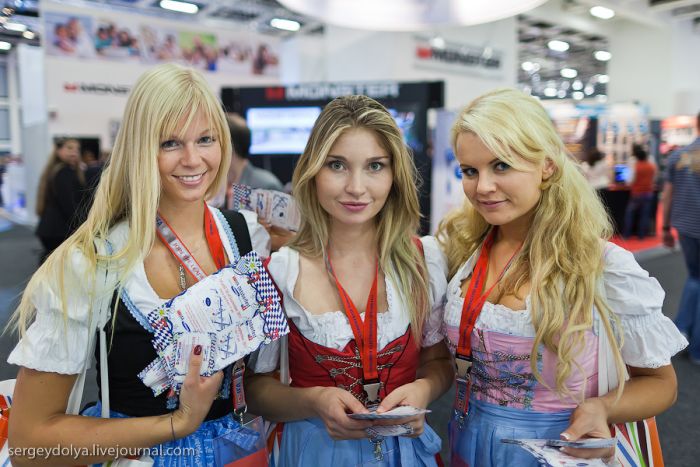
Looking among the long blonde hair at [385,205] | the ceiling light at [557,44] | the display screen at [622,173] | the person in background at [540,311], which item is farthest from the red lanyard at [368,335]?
the ceiling light at [557,44]

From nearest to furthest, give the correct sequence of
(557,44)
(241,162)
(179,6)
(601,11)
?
(241,162) < (601,11) < (179,6) < (557,44)

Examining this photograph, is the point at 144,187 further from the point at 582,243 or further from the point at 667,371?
the point at 667,371

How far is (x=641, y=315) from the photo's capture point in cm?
135

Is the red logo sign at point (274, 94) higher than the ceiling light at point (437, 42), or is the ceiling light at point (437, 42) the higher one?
the ceiling light at point (437, 42)

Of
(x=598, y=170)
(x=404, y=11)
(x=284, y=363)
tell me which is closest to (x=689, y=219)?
(x=404, y=11)

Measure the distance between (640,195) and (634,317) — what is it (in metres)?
9.53

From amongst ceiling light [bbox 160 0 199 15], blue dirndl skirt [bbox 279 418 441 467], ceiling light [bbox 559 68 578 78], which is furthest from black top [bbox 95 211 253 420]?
ceiling light [bbox 559 68 578 78]

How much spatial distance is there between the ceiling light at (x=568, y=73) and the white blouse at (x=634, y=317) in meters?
21.9

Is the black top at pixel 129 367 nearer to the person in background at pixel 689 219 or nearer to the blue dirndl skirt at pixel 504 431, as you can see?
the blue dirndl skirt at pixel 504 431

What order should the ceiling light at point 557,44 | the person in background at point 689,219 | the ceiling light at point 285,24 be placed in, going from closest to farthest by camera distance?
the person in background at point 689,219, the ceiling light at point 285,24, the ceiling light at point 557,44

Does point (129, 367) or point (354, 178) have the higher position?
point (354, 178)

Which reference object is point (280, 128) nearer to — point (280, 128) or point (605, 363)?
point (280, 128)

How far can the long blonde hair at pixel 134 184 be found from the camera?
47.4 inches

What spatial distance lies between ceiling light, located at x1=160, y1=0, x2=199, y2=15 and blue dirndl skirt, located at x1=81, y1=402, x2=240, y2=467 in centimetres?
1345
